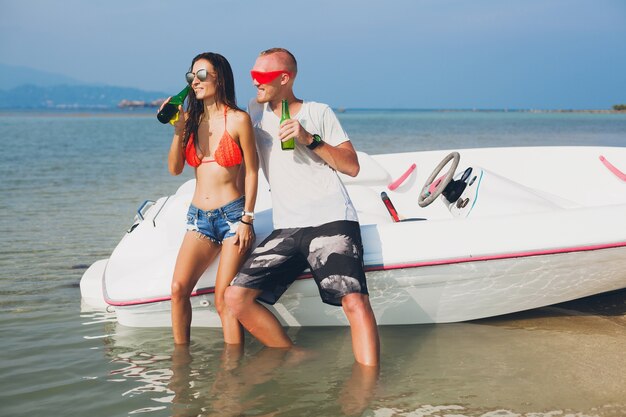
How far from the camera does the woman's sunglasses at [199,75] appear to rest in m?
3.38

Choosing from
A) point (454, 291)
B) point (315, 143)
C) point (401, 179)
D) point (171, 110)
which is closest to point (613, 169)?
point (401, 179)

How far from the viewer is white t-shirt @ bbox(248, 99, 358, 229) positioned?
334 cm

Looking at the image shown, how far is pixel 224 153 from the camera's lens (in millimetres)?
3484

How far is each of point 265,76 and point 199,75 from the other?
12.9 inches

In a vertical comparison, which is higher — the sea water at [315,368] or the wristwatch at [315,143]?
the wristwatch at [315,143]

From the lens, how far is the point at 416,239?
3.75m

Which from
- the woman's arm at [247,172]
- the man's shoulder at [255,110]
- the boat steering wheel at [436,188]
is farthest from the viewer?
the boat steering wheel at [436,188]

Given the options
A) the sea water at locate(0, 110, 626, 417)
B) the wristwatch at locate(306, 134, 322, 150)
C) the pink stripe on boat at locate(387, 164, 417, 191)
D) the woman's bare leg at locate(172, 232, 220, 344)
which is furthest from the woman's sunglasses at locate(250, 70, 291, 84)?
the pink stripe on boat at locate(387, 164, 417, 191)

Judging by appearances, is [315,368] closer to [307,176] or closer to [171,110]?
[307,176]

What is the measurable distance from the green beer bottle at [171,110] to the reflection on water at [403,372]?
1.26 metres

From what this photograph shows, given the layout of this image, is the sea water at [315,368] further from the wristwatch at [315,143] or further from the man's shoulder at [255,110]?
the man's shoulder at [255,110]

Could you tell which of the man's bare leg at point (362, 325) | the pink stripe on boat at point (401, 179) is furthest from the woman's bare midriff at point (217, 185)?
the pink stripe on boat at point (401, 179)

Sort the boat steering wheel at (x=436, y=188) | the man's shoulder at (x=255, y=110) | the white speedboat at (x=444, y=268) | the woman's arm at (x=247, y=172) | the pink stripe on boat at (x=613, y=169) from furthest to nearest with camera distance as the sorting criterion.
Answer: the pink stripe on boat at (x=613, y=169), the boat steering wheel at (x=436, y=188), the white speedboat at (x=444, y=268), the man's shoulder at (x=255, y=110), the woman's arm at (x=247, y=172)

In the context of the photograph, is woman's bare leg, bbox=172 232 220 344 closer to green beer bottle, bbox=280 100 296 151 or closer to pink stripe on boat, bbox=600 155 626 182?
green beer bottle, bbox=280 100 296 151
